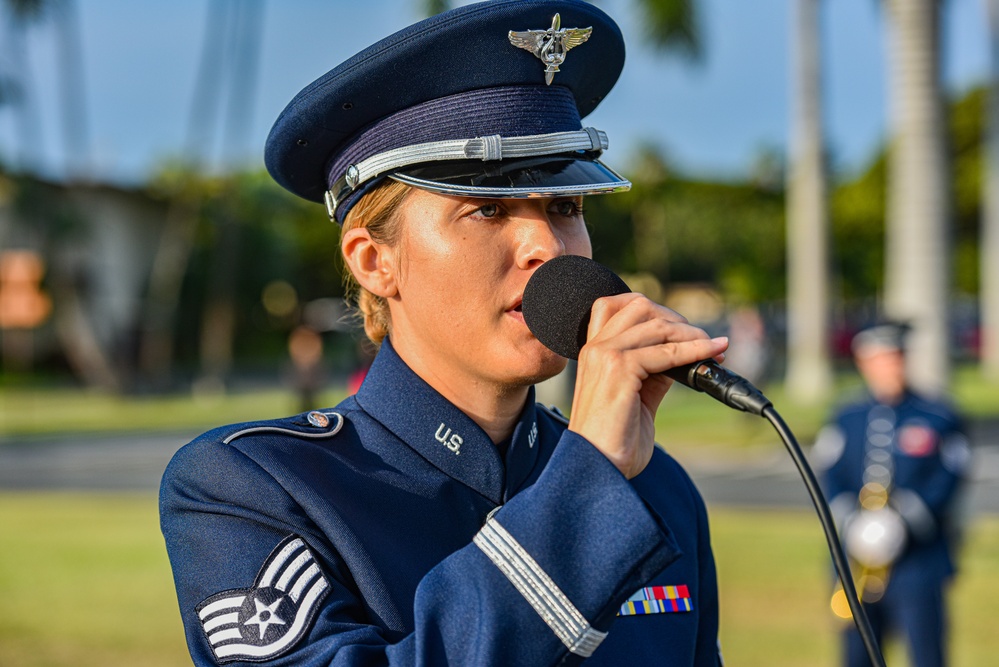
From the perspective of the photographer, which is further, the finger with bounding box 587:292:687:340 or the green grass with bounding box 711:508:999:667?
the green grass with bounding box 711:508:999:667

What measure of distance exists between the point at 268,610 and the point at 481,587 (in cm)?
31

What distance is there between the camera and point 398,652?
4.65 feet

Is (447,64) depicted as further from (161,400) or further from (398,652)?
(161,400)

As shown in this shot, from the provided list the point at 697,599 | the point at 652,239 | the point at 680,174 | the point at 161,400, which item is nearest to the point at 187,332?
the point at 161,400

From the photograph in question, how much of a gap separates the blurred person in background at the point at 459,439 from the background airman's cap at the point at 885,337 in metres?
5.01

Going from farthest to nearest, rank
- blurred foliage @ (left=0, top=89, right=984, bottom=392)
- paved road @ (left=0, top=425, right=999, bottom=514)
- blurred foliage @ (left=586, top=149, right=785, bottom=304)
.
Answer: blurred foliage @ (left=586, top=149, right=785, bottom=304), blurred foliage @ (left=0, top=89, right=984, bottom=392), paved road @ (left=0, top=425, right=999, bottom=514)

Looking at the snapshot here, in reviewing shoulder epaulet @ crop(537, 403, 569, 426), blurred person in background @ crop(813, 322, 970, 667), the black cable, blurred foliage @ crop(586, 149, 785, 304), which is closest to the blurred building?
blurred foliage @ crop(586, 149, 785, 304)

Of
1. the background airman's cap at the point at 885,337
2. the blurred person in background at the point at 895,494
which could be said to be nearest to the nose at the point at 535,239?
the blurred person in background at the point at 895,494

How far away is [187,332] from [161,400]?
13.7 m

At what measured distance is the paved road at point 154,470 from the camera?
13.2 metres

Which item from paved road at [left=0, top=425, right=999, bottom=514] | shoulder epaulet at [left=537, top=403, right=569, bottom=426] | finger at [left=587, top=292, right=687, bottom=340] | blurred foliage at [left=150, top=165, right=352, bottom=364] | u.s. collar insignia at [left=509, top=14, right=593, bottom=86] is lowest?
blurred foliage at [left=150, top=165, right=352, bottom=364]

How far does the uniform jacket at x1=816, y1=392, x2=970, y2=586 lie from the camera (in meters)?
6.43

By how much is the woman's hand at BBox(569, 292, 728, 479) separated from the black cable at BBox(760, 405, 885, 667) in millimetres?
204

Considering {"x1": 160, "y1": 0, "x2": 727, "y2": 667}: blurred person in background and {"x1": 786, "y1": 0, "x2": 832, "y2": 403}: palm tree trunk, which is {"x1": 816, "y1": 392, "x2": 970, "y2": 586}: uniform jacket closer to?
{"x1": 160, "y1": 0, "x2": 727, "y2": 667}: blurred person in background
